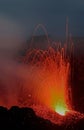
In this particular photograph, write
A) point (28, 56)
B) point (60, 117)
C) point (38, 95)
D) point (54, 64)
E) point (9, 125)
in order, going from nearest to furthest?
point (9, 125)
point (60, 117)
point (54, 64)
point (38, 95)
point (28, 56)

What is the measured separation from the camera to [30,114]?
33562mm

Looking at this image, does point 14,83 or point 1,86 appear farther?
point 14,83

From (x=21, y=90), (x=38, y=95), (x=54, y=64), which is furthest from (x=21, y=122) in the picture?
(x=21, y=90)

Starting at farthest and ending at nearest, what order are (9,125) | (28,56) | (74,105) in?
(74,105)
(28,56)
(9,125)

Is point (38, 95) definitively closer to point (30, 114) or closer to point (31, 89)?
point (31, 89)

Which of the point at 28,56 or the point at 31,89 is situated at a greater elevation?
the point at 28,56

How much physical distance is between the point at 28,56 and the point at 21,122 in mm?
26071

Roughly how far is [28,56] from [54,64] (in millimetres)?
12577

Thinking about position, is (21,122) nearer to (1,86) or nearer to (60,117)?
(60,117)

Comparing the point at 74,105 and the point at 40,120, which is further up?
the point at 40,120

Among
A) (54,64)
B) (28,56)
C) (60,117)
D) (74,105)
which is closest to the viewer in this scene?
(60,117)

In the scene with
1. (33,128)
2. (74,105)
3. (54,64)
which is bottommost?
(74,105)

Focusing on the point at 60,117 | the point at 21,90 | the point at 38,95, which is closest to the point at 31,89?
the point at 21,90

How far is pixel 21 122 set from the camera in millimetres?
32781
